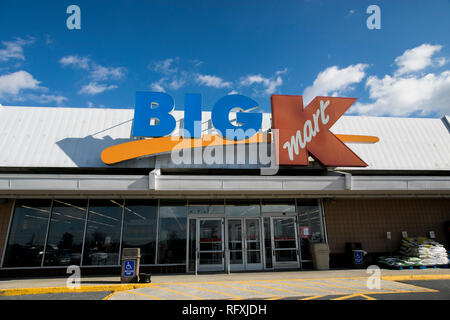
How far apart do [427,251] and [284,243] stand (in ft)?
20.9

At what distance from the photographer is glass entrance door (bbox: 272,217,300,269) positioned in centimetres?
1339

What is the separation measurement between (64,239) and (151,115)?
21.6ft

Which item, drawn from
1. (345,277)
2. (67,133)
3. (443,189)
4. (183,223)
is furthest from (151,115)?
(443,189)

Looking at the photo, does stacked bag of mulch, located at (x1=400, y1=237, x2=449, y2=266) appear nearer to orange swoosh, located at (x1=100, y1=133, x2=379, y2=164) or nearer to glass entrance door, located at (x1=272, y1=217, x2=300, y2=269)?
glass entrance door, located at (x1=272, y1=217, x2=300, y2=269)

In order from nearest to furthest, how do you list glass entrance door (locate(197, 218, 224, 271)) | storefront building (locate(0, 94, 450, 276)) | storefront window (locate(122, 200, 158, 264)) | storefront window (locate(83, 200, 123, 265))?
storefront building (locate(0, 94, 450, 276)) < storefront window (locate(83, 200, 123, 265)) < storefront window (locate(122, 200, 158, 264)) < glass entrance door (locate(197, 218, 224, 271))

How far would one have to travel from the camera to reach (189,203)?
44.1 ft

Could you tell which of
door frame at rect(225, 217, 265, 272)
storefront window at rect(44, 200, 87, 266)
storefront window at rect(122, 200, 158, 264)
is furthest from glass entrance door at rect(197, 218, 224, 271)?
storefront window at rect(44, 200, 87, 266)

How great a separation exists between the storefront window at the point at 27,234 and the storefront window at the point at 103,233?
1863 millimetres

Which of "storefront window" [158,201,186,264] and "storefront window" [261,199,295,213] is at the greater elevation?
"storefront window" [261,199,295,213]

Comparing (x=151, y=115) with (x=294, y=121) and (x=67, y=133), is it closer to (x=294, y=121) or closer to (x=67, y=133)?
(x=67, y=133)

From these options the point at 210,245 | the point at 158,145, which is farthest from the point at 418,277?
the point at 158,145

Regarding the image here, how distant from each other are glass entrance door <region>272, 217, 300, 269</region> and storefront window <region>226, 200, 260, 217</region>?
999 mm

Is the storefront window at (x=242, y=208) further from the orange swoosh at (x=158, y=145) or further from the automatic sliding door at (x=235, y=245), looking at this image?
the orange swoosh at (x=158, y=145)

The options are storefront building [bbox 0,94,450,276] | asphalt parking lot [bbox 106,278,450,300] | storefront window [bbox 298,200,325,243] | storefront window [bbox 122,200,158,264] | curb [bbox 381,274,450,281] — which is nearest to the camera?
asphalt parking lot [bbox 106,278,450,300]
